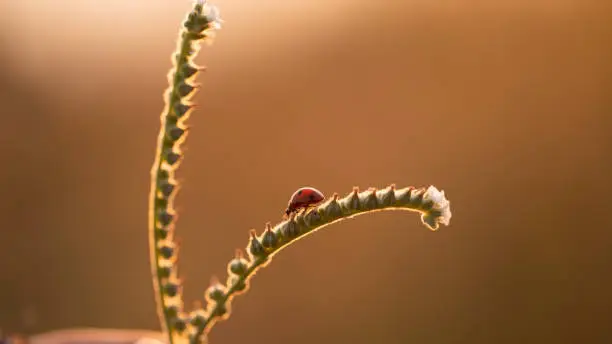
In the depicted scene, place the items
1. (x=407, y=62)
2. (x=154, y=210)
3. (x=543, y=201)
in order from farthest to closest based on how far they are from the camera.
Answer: (x=407, y=62), (x=543, y=201), (x=154, y=210)

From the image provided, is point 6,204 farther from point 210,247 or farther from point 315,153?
point 315,153

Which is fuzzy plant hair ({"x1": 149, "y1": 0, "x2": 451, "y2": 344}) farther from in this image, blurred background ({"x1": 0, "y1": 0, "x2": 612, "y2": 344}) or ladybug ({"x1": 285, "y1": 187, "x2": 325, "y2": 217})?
blurred background ({"x1": 0, "y1": 0, "x2": 612, "y2": 344})

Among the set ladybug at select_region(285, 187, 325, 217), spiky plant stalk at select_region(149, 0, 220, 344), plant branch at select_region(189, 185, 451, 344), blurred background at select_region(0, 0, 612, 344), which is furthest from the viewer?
blurred background at select_region(0, 0, 612, 344)

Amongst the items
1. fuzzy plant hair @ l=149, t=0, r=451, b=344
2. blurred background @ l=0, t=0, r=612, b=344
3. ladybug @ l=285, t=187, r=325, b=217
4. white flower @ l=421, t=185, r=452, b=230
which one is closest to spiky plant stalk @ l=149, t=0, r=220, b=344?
fuzzy plant hair @ l=149, t=0, r=451, b=344

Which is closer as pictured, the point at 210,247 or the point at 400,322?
the point at 400,322

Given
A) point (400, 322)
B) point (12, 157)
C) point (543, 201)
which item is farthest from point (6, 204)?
point (543, 201)

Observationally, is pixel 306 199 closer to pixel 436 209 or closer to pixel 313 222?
pixel 313 222

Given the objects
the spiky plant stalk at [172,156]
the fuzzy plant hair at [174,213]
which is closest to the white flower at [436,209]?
the fuzzy plant hair at [174,213]
